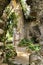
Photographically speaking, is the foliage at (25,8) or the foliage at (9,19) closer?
the foliage at (9,19)

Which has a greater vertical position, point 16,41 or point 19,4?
point 19,4

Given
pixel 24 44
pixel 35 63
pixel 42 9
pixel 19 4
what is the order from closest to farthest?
pixel 35 63 < pixel 24 44 < pixel 19 4 < pixel 42 9

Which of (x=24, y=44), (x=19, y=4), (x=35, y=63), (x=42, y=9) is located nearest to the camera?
(x=35, y=63)

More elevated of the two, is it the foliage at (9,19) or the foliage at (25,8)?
the foliage at (25,8)

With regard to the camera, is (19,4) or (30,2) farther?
(30,2)

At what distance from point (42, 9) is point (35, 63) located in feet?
39.4

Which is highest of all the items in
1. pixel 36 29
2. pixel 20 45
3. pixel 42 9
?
pixel 42 9

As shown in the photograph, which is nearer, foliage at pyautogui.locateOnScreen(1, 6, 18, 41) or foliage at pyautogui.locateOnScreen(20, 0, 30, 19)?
foliage at pyautogui.locateOnScreen(1, 6, 18, 41)

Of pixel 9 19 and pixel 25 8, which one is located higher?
pixel 25 8

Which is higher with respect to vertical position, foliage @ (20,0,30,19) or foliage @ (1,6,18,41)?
foliage @ (20,0,30,19)

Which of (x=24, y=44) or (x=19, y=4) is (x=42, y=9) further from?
(x=24, y=44)

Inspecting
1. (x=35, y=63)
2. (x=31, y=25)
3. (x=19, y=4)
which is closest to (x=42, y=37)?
(x=31, y=25)

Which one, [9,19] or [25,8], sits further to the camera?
[25,8]

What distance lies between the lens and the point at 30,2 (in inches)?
737
